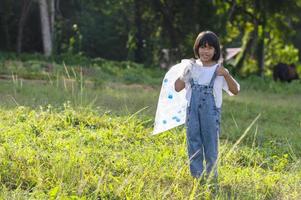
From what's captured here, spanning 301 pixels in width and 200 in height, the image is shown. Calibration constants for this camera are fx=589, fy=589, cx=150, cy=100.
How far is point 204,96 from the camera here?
448 centimetres

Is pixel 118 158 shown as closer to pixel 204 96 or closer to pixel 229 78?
pixel 204 96

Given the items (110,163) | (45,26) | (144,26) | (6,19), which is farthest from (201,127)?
(6,19)

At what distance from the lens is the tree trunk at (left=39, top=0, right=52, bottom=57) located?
65.9 ft

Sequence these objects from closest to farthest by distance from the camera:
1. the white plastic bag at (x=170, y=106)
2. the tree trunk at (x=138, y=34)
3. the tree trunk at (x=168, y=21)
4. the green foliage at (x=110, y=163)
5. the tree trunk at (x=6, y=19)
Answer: the green foliage at (x=110, y=163)
the white plastic bag at (x=170, y=106)
the tree trunk at (x=168, y=21)
the tree trunk at (x=138, y=34)
the tree trunk at (x=6, y=19)

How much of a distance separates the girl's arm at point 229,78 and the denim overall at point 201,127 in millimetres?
54

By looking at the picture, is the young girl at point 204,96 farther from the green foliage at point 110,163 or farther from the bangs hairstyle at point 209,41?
the green foliage at point 110,163

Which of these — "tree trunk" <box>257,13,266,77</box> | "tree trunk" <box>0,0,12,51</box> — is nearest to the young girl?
"tree trunk" <box>257,13,266,77</box>

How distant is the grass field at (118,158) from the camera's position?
424 centimetres

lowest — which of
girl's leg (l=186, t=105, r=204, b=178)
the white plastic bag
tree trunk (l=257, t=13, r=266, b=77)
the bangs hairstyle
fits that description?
tree trunk (l=257, t=13, r=266, b=77)

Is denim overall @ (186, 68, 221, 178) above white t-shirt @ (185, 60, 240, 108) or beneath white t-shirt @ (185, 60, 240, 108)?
beneath

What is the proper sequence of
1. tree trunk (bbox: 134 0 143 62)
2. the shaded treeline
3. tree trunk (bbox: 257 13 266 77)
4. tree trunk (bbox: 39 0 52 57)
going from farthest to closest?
tree trunk (bbox: 257 13 266 77)
tree trunk (bbox: 134 0 143 62)
the shaded treeline
tree trunk (bbox: 39 0 52 57)

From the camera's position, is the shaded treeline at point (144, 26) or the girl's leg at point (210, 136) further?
the shaded treeline at point (144, 26)

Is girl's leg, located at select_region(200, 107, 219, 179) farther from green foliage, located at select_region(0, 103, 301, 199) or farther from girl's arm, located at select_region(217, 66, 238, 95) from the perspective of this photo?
girl's arm, located at select_region(217, 66, 238, 95)

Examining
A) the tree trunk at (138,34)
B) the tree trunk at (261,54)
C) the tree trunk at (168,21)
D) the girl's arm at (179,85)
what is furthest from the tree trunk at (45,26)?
the girl's arm at (179,85)
